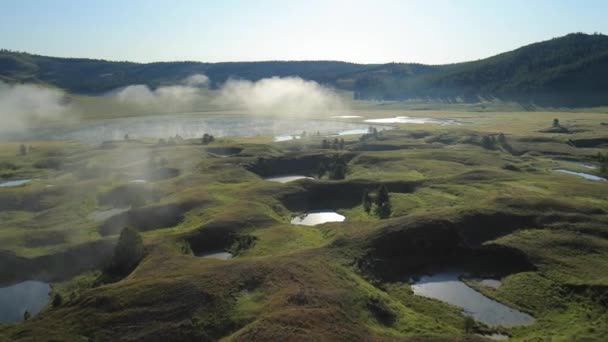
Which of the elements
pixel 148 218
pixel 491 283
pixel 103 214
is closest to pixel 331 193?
pixel 148 218

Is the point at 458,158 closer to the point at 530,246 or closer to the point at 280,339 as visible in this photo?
the point at 530,246

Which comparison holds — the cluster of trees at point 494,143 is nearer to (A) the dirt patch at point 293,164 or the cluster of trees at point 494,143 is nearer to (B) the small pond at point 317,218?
(A) the dirt patch at point 293,164

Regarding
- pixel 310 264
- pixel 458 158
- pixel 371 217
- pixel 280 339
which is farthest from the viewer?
pixel 458 158

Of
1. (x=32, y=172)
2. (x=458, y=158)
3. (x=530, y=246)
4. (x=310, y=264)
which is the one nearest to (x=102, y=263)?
(x=310, y=264)

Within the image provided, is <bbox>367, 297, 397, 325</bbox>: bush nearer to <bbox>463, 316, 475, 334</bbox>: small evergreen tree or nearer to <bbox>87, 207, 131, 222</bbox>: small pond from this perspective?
<bbox>463, 316, 475, 334</bbox>: small evergreen tree

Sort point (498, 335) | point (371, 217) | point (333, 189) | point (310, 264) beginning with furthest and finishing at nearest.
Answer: point (333, 189) → point (371, 217) → point (310, 264) → point (498, 335)

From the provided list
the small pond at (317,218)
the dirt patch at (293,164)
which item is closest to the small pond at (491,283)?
the small pond at (317,218)

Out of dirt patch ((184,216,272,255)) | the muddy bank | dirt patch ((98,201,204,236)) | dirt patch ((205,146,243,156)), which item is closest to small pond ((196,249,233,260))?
dirt patch ((184,216,272,255))
